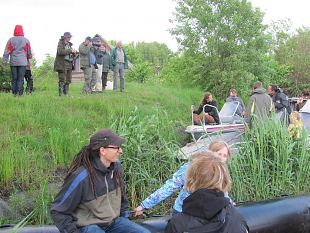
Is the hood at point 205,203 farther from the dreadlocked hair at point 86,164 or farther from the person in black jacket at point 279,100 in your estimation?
the person in black jacket at point 279,100

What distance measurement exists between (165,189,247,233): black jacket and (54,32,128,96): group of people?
921 cm

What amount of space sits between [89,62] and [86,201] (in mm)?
9566

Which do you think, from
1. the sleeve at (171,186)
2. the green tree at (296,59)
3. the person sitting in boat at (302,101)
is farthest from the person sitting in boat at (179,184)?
the green tree at (296,59)

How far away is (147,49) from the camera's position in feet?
327

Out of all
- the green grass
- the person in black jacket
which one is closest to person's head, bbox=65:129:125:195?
the green grass

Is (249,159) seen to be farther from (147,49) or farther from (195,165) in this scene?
(147,49)

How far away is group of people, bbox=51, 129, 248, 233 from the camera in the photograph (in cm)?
296

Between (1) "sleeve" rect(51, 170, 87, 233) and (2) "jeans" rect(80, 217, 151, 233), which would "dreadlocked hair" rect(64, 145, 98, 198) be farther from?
(2) "jeans" rect(80, 217, 151, 233)

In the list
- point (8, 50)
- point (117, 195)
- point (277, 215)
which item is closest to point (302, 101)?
point (8, 50)

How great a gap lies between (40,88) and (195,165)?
12292 millimetres

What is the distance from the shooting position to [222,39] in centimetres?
1864

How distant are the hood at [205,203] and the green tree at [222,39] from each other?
606 inches

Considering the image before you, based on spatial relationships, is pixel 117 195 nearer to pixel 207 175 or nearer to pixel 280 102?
pixel 207 175

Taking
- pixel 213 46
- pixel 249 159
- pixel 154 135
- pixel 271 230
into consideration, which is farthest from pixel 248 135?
pixel 213 46
